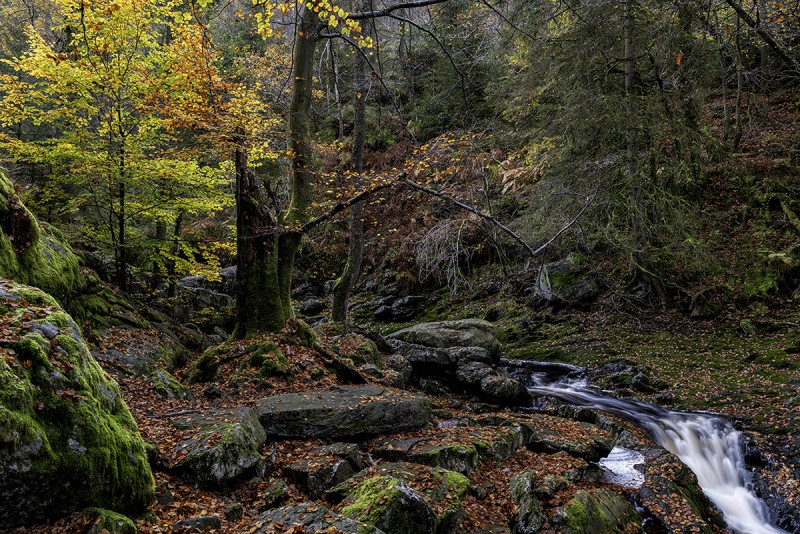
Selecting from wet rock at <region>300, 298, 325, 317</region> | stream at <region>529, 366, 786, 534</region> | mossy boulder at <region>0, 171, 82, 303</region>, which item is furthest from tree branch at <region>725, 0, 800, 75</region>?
wet rock at <region>300, 298, 325, 317</region>

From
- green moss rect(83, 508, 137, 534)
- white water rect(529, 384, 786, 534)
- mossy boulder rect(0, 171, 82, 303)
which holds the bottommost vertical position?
white water rect(529, 384, 786, 534)

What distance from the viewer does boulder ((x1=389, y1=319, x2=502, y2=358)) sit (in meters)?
13.4

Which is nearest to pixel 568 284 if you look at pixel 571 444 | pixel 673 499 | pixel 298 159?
pixel 571 444

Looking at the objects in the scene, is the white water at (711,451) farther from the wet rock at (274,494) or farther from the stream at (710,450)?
the wet rock at (274,494)

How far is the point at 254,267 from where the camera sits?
9.45 metres

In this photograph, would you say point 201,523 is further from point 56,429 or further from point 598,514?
point 598,514

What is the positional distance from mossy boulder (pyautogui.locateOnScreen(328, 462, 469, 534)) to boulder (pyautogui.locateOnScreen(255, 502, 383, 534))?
1.08 ft

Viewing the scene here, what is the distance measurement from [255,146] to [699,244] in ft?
38.2

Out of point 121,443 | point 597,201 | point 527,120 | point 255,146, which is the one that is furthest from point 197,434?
point 527,120

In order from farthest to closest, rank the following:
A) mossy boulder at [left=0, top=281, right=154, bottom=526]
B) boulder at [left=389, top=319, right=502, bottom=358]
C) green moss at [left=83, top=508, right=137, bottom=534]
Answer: boulder at [left=389, top=319, right=502, bottom=358] → green moss at [left=83, top=508, right=137, bottom=534] → mossy boulder at [left=0, top=281, right=154, bottom=526]

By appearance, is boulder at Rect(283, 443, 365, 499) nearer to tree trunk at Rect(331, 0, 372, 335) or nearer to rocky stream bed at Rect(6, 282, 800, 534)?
rocky stream bed at Rect(6, 282, 800, 534)

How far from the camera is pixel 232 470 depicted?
4656 mm

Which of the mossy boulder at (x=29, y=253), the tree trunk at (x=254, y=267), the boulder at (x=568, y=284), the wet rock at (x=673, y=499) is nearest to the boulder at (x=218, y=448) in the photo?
the mossy boulder at (x=29, y=253)

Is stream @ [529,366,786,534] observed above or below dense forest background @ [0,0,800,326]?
A: below
